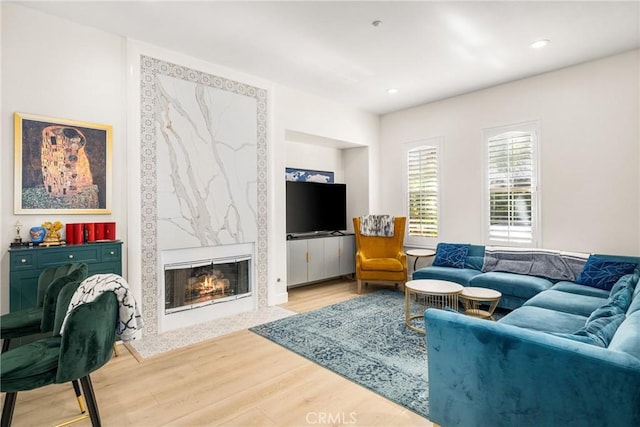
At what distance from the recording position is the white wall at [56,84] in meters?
2.72

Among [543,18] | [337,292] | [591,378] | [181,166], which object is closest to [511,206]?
[543,18]

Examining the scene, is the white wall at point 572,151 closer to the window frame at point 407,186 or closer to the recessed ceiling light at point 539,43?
the window frame at point 407,186

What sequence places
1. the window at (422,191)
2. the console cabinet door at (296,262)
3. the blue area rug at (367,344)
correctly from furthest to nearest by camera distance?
1. the window at (422,191)
2. the console cabinet door at (296,262)
3. the blue area rug at (367,344)

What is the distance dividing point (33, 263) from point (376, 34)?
3.63 metres

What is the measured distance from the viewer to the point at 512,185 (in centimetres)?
452

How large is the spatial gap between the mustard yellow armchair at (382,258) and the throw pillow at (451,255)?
494mm

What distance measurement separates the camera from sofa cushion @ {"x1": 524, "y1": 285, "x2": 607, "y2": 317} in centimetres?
282

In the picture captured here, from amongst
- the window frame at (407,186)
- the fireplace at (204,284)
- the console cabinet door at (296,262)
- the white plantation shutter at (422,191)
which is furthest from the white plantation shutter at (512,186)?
the fireplace at (204,284)

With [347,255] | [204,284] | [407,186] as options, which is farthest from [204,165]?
[407,186]

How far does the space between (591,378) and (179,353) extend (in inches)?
116

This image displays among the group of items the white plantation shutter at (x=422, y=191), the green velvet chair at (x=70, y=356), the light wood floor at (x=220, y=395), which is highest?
the white plantation shutter at (x=422, y=191)

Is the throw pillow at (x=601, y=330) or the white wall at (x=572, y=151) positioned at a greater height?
the white wall at (x=572, y=151)

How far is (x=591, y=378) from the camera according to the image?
51.9 inches

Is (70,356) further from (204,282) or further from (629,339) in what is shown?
(629,339)
